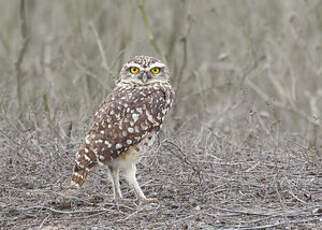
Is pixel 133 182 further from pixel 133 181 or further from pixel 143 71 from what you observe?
pixel 143 71

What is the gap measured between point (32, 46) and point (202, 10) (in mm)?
5148

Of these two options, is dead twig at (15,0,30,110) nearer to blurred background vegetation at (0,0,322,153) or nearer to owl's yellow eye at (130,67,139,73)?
blurred background vegetation at (0,0,322,153)

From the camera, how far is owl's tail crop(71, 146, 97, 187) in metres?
5.32

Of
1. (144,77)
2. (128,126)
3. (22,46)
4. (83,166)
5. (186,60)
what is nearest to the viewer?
(83,166)

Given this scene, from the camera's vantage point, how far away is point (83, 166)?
5320 mm

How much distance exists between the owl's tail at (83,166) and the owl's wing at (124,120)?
5cm

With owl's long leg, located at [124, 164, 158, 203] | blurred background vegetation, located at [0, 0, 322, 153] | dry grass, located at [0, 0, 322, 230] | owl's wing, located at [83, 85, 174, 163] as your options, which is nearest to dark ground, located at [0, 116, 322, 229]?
dry grass, located at [0, 0, 322, 230]

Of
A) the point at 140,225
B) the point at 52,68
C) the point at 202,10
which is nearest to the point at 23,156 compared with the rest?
the point at 140,225

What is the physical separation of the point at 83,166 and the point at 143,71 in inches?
47.4

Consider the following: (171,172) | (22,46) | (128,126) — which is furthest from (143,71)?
(22,46)

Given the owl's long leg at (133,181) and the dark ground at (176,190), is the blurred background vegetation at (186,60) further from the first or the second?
the owl's long leg at (133,181)

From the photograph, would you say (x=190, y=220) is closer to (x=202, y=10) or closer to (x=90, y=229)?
(x=90, y=229)

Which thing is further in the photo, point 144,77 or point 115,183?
point 144,77

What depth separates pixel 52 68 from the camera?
407 inches
